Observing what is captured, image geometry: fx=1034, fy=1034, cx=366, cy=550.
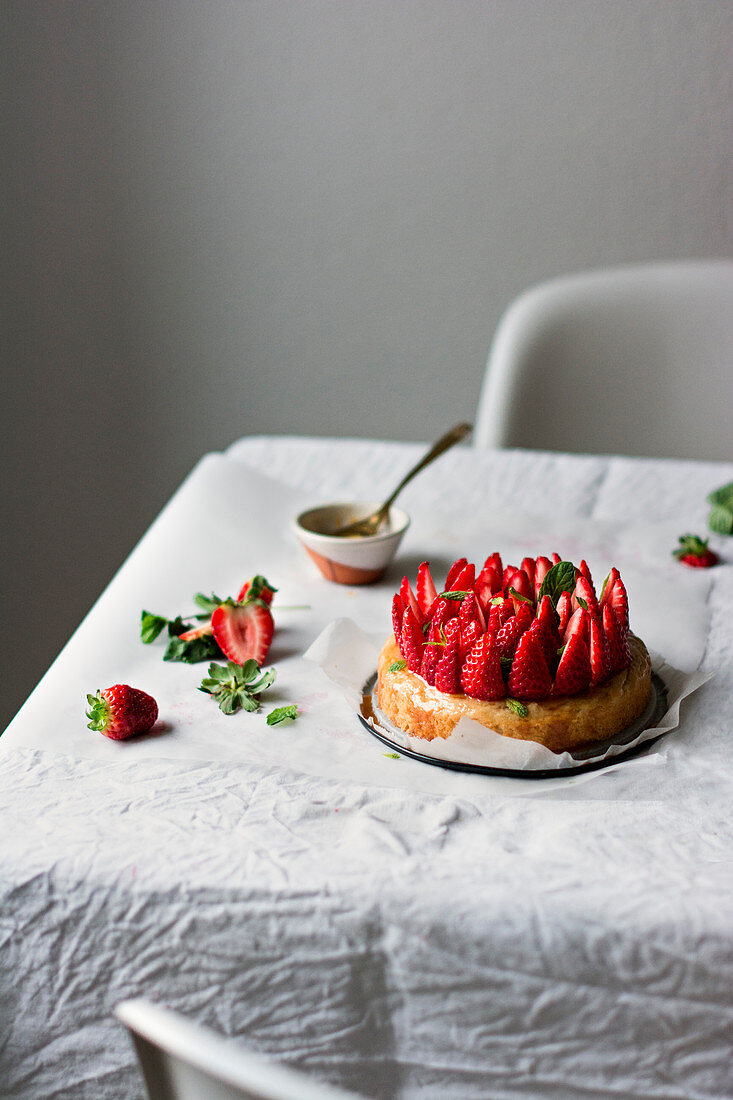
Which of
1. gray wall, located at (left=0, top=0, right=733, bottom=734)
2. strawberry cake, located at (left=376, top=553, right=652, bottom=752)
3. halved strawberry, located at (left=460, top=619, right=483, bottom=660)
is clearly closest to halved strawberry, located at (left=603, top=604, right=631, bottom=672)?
strawberry cake, located at (left=376, top=553, right=652, bottom=752)

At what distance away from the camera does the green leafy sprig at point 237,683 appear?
0.90m

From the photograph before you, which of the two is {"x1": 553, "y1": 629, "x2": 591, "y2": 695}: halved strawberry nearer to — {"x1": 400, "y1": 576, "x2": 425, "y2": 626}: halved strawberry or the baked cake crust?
the baked cake crust

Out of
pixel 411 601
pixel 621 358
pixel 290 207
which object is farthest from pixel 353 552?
pixel 290 207

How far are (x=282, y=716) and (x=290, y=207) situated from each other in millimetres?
1675

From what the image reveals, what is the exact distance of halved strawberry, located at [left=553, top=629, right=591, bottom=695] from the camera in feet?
2.67

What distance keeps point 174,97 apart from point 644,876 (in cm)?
204

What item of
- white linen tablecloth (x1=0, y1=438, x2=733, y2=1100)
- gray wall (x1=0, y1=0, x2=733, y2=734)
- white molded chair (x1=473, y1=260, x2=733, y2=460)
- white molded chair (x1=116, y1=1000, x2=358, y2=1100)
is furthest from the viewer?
gray wall (x1=0, y1=0, x2=733, y2=734)

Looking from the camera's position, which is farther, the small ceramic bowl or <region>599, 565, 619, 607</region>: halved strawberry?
the small ceramic bowl

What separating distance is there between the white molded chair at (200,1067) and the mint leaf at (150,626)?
1.83ft

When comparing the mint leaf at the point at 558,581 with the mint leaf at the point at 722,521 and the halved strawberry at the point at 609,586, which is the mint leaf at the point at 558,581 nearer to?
the halved strawberry at the point at 609,586

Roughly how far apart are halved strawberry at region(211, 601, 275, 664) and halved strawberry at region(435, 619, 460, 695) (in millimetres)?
217

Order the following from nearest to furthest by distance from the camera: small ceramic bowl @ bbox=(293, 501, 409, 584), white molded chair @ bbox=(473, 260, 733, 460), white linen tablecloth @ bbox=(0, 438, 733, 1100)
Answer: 1. white linen tablecloth @ bbox=(0, 438, 733, 1100)
2. small ceramic bowl @ bbox=(293, 501, 409, 584)
3. white molded chair @ bbox=(473, 260, 733, 460)

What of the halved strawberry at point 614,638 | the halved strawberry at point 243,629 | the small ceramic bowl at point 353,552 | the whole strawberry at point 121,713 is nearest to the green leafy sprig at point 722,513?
the small ceramic bowl at point 353,552

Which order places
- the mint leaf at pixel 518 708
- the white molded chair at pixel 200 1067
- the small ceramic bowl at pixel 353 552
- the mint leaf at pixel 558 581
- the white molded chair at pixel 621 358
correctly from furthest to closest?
the white molded chair at pixel 621 358
the small ceramic bowl at pixel 353 552
the mint leaf at pixel 558 581
the mint leaf at pixel 518 708
the white molded chair at pixel 200 1067
